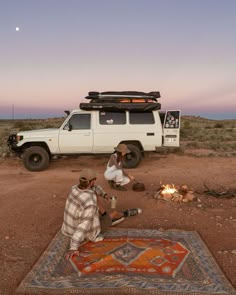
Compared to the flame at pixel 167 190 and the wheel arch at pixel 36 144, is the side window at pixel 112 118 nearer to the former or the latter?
the wheel arch at pixel 36 144

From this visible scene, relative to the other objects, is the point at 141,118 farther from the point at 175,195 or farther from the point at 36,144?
the point at 175,195

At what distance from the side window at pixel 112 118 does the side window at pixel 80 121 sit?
45 cm

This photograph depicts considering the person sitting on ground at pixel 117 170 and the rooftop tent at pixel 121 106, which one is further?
the rooftop tent at pixel 121 106

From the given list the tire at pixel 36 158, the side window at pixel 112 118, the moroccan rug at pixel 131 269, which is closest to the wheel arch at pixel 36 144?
the tire at pixel 36 158

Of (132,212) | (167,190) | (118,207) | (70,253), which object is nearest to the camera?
(70,253)

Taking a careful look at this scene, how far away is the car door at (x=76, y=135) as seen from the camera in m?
10.8

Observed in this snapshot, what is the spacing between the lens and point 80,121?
10.9 meters

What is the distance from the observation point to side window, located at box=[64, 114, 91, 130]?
10828 millimetres

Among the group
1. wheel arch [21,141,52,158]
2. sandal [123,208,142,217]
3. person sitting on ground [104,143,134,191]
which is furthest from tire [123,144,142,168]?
sandal [123,208,142,217]

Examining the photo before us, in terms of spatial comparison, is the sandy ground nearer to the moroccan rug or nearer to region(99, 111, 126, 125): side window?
the moroccan rug

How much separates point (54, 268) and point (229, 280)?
2.21 meters

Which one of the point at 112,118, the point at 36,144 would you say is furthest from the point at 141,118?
the point at 36,144

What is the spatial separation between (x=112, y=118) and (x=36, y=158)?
9.75 feet

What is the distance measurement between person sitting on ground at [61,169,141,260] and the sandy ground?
2.06 feet
